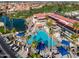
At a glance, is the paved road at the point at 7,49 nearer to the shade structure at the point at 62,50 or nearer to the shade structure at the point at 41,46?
the shade structure at the point at 41,46

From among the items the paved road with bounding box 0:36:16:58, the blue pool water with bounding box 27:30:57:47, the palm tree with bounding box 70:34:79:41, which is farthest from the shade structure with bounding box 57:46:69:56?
the paved road with bounding box 0:36:16:58

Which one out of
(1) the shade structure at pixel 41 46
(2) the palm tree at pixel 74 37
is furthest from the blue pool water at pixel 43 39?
(2) the palm tree at pixel 74 37

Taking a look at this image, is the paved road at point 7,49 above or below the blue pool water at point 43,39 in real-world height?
below

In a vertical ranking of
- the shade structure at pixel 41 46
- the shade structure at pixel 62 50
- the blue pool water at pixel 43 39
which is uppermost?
the blue pool water at pixel 43 39

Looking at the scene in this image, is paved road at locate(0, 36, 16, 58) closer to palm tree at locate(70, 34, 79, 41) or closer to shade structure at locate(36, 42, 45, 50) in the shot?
shade structure at locate(36, 42, 45, 50)

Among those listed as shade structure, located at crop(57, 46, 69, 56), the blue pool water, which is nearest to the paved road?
the blue pool water

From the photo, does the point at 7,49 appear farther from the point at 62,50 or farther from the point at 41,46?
the point at 62,50

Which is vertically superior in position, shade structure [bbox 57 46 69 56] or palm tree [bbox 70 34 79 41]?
palm tree [bbox 70 34 79 41]

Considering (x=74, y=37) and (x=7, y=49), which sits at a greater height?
(x=74, y=37)

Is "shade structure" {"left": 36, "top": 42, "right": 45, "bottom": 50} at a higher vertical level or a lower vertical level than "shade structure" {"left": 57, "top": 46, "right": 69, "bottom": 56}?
higher

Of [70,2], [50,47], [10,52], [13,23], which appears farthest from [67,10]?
[10,52]

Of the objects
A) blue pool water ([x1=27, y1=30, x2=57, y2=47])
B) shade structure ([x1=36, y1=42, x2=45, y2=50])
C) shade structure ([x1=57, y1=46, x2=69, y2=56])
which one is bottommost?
shade structure ([x1=57, y1=46, x2=69, y2=56])

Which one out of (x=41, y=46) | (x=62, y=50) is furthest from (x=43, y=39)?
(x=62, y=50)
